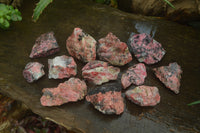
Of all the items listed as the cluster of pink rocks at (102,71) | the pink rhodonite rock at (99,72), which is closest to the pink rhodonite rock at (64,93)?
the cluster of pink rocks at (102,71)

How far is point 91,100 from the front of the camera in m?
1.38

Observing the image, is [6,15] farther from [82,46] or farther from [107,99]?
[107,99]

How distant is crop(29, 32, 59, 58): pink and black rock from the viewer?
5.46ft

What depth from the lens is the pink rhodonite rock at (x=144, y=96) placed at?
4.51 feet

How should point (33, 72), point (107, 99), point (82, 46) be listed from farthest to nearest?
1. point (82, 46)
2. point (33, 72)
3. point (107, 99)

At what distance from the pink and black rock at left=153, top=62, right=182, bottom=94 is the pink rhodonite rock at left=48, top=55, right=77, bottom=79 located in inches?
29.9

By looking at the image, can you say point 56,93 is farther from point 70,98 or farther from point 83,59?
point 83,59

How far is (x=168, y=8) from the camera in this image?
2188 mm

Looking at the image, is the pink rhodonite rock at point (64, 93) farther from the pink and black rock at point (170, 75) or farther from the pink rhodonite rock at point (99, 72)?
the pink and black rock at point (170, 75)

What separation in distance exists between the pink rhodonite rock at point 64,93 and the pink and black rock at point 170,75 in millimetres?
690

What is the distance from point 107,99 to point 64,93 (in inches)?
13.8

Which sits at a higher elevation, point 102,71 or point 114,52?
point 114,52

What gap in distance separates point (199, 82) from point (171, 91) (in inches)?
11.9

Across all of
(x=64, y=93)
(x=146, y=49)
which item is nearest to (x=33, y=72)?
(x=64, y=93)
